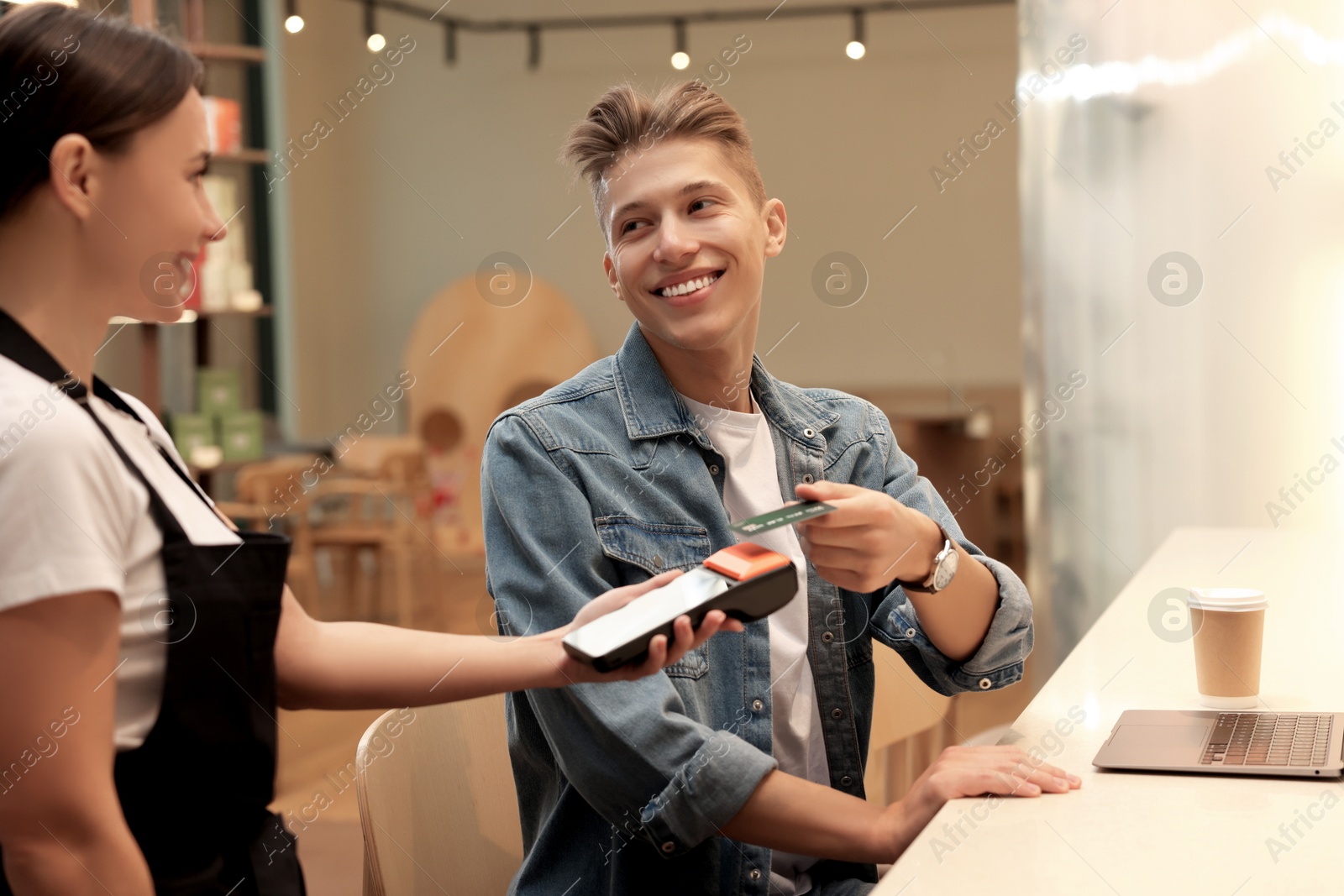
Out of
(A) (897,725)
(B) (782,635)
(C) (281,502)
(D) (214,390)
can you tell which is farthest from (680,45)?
(B) (782,635)

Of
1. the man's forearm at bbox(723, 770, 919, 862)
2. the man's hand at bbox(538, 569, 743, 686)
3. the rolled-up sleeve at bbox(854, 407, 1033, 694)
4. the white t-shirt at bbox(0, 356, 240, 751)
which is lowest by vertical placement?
the man's forearm at bbox(723, 770, 919, 862)

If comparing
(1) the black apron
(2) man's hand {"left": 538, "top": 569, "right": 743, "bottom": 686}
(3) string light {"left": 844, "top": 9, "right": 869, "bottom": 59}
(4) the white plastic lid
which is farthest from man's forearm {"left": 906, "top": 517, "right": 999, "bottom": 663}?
(3) string light {"left": 844, "top": 9, "right": 869, "bottom": 59}

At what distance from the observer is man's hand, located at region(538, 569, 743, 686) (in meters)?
1.04

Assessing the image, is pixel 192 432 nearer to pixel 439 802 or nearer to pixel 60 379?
pixel 439 802

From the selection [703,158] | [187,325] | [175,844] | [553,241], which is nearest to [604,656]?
[175,844]

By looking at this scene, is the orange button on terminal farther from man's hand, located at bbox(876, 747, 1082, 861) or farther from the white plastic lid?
the white plastic lid

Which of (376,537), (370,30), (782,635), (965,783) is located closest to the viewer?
(965,783)

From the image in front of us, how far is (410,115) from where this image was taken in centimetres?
753

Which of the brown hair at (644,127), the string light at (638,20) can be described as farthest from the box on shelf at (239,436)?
the brown hair at (644,127)

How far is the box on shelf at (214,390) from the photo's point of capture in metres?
4.61

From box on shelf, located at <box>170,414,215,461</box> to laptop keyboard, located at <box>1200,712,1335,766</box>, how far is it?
4019 millimetres

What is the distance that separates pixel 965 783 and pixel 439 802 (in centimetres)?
54

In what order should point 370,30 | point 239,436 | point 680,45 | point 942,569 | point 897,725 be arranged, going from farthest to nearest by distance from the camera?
point 680,45, point 370,30, point 239,436, point 897,725, point 942,569

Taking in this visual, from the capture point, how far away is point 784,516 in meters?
1.07
